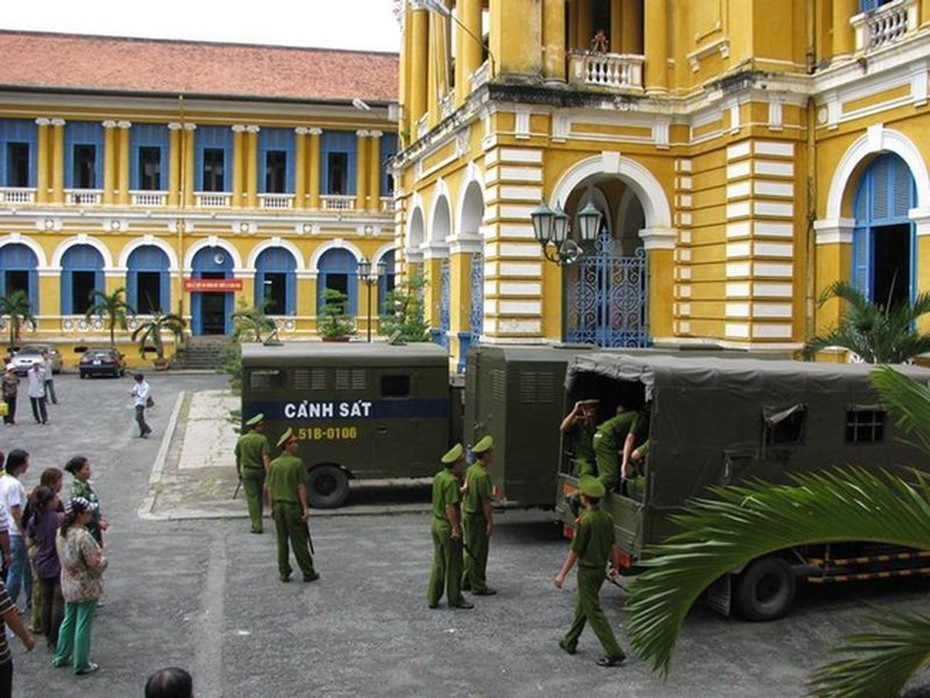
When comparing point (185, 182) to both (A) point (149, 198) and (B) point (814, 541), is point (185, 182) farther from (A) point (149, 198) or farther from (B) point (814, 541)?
(B) point (814, 541)

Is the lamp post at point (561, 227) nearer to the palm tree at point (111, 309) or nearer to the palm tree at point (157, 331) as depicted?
the palm tree at point (157, 331)

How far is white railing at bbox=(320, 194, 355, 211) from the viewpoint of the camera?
138 ft

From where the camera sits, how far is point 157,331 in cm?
3922

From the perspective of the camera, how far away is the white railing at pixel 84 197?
130 feet

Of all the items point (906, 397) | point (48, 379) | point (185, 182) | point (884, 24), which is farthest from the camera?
point (185, 182)

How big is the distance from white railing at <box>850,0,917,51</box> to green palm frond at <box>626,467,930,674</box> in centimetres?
1299

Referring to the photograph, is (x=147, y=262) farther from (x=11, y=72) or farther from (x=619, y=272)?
(x=619, y=272)

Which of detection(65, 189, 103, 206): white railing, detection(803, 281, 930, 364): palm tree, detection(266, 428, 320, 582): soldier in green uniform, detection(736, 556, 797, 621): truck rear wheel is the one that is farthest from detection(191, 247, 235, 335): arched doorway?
detection(736, 556, 797, 621): truck rear wheel

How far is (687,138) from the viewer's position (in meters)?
20.0

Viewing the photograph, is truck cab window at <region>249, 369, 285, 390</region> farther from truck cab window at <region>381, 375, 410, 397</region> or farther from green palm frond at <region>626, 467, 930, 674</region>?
green palm frond at <region>626, 467, 930, 674</region>

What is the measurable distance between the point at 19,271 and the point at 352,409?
2926cm

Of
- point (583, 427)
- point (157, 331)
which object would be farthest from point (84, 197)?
point (583, 427)

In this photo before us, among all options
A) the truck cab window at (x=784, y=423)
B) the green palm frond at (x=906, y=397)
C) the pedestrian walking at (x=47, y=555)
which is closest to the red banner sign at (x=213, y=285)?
the pedestrian walking at (x=47, y=555)

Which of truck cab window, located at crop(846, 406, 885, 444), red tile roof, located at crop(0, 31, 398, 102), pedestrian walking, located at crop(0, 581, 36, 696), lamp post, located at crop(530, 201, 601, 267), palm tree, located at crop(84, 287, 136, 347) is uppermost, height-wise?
red tile roof, located at crop(0, 31, 398, 102)
